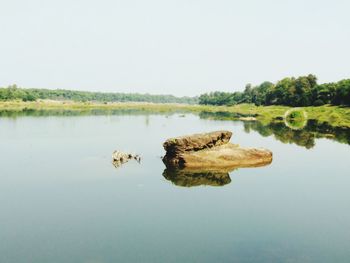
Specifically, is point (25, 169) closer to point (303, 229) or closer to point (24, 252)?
point (24, 252)

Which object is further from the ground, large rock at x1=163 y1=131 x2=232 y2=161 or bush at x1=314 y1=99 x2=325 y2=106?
bush at x1=314 y1=99 x2=325 y2=106

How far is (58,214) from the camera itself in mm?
22688

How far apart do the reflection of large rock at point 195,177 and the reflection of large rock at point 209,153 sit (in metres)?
1.71

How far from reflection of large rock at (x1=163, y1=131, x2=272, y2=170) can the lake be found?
1.68 m

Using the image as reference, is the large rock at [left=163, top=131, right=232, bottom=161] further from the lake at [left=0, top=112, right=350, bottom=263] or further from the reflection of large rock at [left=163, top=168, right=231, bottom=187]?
the reflection of large rock at [left=163, top=168, right=231, bottom=187]

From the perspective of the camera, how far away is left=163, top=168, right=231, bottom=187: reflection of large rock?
31641mm

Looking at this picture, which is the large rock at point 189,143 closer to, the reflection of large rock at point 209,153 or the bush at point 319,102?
the reflection of large rock at point 209,153

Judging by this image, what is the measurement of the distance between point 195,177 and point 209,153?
560 centimetres

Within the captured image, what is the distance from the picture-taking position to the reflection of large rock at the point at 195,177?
31.6m

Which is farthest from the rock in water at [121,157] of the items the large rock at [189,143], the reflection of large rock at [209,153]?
the large rock at [189,143]

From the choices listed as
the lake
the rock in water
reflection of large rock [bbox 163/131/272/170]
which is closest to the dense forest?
reflection of large rock [bbox 163/131/272/170]

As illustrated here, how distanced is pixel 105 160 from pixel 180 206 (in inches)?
715

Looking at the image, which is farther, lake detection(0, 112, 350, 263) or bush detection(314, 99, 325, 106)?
bush detection(314, 99, 325, 106)

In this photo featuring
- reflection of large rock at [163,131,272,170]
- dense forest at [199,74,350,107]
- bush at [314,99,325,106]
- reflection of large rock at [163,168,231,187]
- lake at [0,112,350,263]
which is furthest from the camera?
bush at [314,99,325,106]
